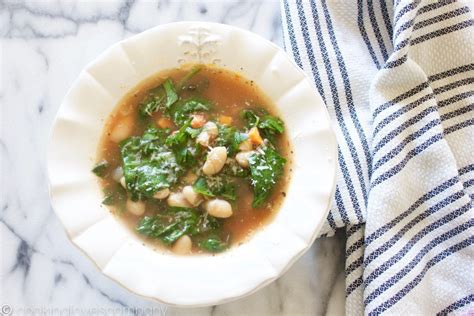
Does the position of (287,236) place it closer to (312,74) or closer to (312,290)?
(312,290)

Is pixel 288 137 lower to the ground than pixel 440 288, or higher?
higher

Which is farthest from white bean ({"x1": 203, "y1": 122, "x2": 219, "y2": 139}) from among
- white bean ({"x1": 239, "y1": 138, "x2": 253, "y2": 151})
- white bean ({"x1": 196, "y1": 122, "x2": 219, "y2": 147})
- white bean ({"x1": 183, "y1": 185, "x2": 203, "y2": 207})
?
white bean ({"x1": 183, "y1": 185, "x2": 203, "y2": 207})

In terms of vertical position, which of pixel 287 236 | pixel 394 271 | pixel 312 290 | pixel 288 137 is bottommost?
pixel 312 290

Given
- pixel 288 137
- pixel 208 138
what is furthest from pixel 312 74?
pixel 208 138

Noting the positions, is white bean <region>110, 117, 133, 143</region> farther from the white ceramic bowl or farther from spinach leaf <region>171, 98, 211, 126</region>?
spinach leaf <region>171, 98, 211, 126</region>

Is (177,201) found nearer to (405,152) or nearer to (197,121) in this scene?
(197,121)

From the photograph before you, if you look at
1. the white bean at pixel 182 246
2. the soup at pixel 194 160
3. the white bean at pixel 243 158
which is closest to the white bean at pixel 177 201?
the soup at pixel 194 160
